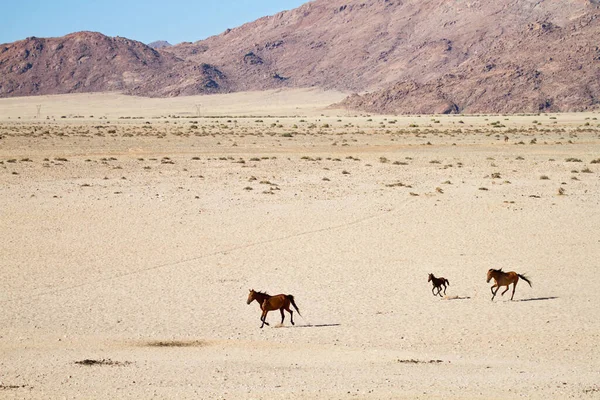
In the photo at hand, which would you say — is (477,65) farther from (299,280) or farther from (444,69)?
(299,280)

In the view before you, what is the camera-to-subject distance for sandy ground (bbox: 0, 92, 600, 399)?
9891mm

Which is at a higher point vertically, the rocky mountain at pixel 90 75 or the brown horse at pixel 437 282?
the rocky mountain at pixel 90 75

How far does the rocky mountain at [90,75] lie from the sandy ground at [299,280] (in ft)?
502

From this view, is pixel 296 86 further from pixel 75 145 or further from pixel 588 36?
pixel 75 145

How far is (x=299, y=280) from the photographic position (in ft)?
52.0

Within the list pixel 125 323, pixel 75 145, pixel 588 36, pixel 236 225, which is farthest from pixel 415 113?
pixel 125 323

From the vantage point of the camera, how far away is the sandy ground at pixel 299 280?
32.4ft

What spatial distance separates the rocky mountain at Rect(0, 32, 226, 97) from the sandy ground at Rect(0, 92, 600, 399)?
153 m

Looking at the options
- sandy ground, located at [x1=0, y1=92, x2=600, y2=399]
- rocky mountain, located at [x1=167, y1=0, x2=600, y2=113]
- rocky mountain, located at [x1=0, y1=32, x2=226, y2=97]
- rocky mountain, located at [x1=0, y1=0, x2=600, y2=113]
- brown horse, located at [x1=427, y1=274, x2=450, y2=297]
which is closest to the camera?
sandy ground, located at [x1=0, y1=92, x2=600, y2=399]

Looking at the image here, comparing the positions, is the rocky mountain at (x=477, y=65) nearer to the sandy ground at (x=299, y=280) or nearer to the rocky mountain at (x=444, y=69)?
the rocky mountain at (x=444, y=69)

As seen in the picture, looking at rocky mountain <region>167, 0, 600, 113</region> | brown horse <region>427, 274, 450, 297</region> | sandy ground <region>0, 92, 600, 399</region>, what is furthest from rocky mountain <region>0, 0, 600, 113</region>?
brown horse <region>427, 274, 450, 297</region>

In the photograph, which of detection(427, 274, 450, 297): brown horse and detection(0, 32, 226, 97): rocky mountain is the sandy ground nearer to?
detection(427, 274, 450, 297): brown horse

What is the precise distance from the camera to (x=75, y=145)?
51.2 metres

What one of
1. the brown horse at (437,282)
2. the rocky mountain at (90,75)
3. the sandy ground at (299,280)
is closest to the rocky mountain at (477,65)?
the rocky mountain at (90,75)
